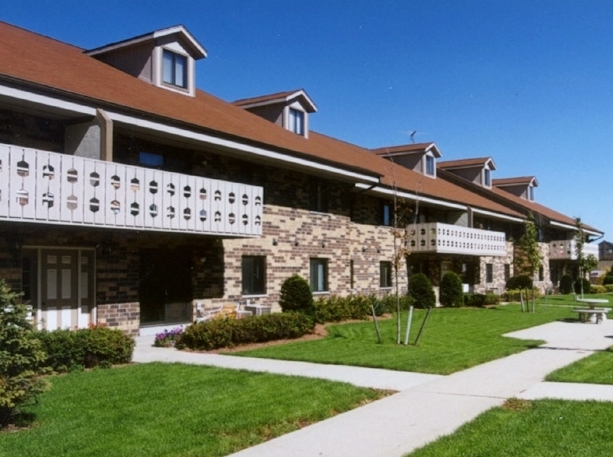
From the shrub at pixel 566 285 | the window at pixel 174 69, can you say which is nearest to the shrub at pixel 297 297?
the window at pixel 174 69

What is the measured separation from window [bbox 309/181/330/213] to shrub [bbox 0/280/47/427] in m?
15.4

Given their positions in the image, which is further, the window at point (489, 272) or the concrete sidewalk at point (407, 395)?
the window at point (489, 272)

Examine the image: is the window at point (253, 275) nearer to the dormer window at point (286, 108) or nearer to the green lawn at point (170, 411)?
the dormer window at point (286, 108)

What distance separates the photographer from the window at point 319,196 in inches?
888

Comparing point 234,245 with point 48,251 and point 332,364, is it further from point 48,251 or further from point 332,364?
point 332,364

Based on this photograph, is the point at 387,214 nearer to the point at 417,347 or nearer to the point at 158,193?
the point at 417,347

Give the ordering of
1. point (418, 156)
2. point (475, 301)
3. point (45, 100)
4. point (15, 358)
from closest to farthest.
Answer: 1. point (15, 358)
2. point (45, 100)
3. point (475, 301)
4. point (418, 156)

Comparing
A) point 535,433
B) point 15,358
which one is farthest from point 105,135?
point 535,433

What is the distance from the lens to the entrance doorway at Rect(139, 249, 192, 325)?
1642 cm

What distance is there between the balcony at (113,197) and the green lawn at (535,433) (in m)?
8.31

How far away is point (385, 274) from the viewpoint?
28625 mm

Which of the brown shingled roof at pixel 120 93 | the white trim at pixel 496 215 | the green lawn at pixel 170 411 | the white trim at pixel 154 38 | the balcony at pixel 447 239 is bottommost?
the green lawn at pixel 170 411

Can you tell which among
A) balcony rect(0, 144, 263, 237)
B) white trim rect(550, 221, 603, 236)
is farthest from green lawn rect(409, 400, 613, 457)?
white trim rect(550, 221, 603, 236)

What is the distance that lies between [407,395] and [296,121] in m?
17.5
